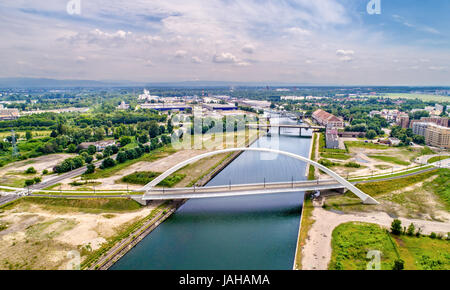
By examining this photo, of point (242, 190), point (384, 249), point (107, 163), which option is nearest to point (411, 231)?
point (384, 249)

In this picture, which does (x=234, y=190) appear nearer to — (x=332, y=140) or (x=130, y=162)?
(x=130, y=162)

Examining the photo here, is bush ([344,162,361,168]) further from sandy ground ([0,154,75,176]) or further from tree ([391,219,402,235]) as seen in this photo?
sandy ground ([0,154,75,176])

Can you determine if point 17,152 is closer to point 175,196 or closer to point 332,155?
point 175,196

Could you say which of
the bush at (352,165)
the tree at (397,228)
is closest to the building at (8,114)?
the bush at (352,165)

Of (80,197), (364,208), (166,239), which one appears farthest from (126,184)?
(364,208)

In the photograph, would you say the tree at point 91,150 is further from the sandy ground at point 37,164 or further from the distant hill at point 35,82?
the distant hill at point 35,82

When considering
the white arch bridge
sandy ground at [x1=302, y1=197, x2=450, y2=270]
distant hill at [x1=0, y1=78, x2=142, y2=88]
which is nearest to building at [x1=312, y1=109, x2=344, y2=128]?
the white arch bridge

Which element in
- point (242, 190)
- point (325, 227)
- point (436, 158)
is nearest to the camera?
point (325, 227)
